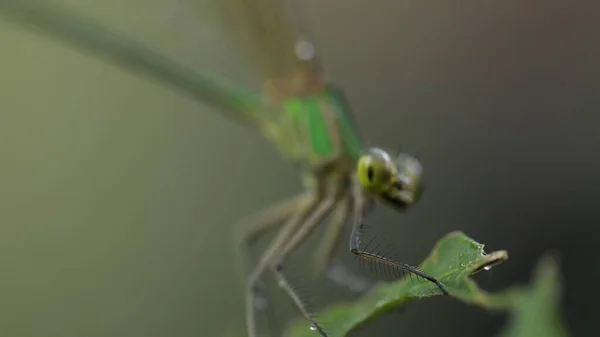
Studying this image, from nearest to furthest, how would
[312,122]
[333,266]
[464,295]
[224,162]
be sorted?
1. [464,295]
2. [312,122]
3. [333,266]
4. [224,162]

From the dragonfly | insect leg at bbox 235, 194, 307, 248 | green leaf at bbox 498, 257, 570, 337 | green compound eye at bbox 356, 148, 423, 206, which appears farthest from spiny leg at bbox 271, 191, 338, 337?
green leaf at bbox 498, 257, 570, 337

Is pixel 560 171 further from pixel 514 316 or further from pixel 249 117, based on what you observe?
pixel 514 316

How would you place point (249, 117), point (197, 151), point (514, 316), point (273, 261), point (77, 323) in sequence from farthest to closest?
point (197, 151) → point (77, 323) → point (249, 117) → point (273, 261) → point (514, 316)

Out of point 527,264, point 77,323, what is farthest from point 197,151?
point 527,264

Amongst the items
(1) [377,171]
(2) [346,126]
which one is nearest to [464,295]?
(1) [377,171]

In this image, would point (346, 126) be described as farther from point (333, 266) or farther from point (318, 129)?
point (333, 266)

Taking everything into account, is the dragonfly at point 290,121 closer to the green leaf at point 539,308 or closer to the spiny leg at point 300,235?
the spiny leg at point 300,235

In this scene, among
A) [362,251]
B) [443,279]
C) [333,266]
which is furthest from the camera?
[333,266]
